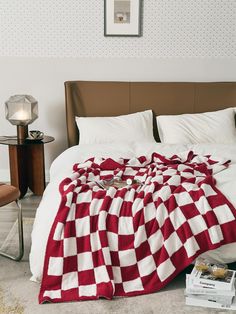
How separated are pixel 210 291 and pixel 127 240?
0.53 metres

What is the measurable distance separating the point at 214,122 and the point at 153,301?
7.35 ft

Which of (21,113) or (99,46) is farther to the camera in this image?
(99,46)

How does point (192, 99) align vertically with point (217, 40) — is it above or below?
→ below

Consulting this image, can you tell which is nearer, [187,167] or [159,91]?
[187,167]

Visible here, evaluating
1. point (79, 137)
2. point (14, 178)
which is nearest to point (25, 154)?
point (14, 178)

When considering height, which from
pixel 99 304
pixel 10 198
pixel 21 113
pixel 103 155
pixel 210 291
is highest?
pixel 21 113

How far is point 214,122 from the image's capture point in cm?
433

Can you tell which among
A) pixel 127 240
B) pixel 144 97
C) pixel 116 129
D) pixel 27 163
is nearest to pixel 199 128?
pixel 144 97

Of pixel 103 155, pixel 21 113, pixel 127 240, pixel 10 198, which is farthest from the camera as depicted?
pixel 21 113

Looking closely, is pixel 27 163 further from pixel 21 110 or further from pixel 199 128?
pixel 199 128

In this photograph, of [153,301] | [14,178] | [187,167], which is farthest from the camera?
[14,178]

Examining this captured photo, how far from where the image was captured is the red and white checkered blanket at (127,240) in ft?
8.45

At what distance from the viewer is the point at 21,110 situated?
4.20 meters

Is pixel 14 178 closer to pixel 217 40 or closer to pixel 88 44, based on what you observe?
pixel 88 44
